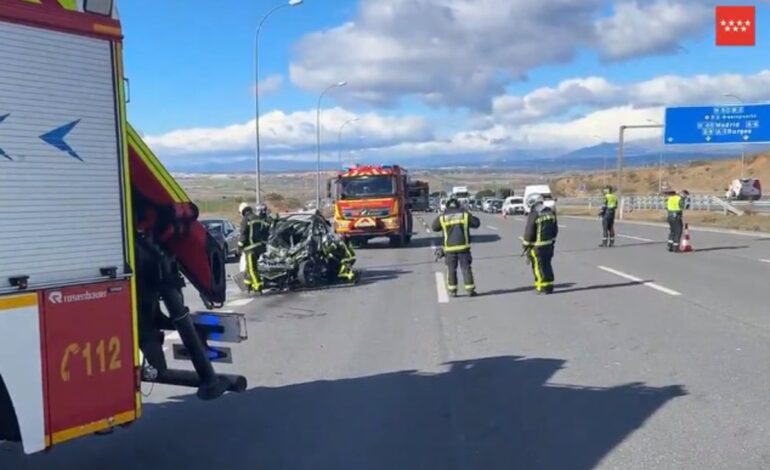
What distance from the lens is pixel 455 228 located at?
613 inches

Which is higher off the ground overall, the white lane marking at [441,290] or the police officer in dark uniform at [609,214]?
the police officer in dark uniform at [609,214]

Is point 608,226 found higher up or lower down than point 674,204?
lower down

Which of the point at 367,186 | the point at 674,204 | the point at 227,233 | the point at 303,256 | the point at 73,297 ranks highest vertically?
the point at 367,186

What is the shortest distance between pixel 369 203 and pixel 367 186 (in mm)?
896

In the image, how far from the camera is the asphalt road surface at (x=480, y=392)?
20.1 feet

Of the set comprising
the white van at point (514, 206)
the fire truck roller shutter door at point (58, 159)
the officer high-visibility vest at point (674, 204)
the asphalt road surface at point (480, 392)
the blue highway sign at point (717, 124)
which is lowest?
the white van at point (514, 206)

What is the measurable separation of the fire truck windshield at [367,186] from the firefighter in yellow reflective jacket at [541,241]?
604 inches

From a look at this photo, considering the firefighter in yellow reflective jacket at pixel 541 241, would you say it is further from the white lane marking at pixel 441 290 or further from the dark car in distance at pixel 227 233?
the dark car in distance at pixel 227 233

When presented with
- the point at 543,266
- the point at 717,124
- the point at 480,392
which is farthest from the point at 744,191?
the point at 480,392

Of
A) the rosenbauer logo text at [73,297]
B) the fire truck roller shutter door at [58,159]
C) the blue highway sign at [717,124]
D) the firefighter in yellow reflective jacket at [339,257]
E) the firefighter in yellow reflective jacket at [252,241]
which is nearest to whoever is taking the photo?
the fire truck roller shutter door at [58,159]

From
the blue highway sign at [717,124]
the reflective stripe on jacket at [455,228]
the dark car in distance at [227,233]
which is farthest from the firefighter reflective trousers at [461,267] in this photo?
the blue highway sign at [717,124]

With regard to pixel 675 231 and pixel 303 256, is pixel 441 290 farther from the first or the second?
pixel 675 231

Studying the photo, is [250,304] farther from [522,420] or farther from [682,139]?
[682,139]

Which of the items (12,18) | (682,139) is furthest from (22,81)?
(682,139)
